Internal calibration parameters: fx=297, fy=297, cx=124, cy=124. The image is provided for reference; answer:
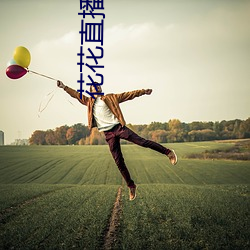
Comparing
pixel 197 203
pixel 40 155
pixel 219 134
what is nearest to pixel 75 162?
pixel 40 155

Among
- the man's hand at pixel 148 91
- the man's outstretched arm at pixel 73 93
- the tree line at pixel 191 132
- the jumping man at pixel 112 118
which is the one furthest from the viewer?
the tree line at pixel 191 132

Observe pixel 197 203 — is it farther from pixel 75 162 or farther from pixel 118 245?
pixel 75 162

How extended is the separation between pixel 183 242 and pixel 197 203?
3.89 m

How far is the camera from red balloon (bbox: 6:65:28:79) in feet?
18.3

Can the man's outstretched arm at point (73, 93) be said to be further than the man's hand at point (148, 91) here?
Yes

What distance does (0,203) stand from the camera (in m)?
10.1

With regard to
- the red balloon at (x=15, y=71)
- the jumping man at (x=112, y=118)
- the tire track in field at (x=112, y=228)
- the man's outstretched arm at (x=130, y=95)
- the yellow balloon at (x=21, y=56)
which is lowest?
the tire track in field at (x=112, y=228)

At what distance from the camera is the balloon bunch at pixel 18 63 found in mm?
5574

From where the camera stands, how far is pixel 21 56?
219 inches

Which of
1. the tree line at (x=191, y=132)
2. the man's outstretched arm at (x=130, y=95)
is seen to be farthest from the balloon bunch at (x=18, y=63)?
the tree line at (x=191, y=132)

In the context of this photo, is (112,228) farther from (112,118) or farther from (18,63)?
(18,63)

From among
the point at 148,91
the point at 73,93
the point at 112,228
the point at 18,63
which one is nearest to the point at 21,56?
the point at 18,63

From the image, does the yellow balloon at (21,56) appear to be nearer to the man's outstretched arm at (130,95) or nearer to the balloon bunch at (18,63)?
the balloon bunch at (18,63)

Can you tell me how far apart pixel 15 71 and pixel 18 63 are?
0.53ft
